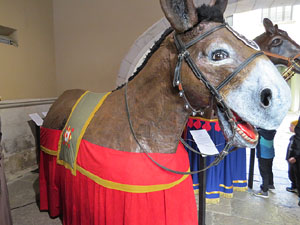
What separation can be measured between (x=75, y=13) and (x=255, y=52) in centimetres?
410

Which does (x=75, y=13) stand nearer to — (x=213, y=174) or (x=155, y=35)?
(x=155, y=35)

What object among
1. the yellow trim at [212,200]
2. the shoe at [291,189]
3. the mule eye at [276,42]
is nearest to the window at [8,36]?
the yellow trim at [212,200]

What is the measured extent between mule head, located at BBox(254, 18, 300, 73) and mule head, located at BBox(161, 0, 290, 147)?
2.30 meters

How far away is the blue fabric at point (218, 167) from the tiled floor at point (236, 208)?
16 centimetres

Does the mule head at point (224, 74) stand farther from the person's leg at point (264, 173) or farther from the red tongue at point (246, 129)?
the person's leg at point (264, 173)

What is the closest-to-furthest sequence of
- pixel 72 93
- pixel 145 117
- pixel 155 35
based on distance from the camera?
pixel 145 117 < pixel 72 93 < pixel 155 35

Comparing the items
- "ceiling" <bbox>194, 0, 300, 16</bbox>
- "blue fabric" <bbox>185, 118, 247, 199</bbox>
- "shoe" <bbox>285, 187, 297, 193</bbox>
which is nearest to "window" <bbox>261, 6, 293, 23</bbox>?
"ceiling" <bbox>194, 0, 300, 16</bbox>

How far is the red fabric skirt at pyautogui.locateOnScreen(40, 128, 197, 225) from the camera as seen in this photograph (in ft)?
3.52

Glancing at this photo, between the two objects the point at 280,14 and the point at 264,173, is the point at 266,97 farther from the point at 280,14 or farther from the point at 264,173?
the point at 280,14

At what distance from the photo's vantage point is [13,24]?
10.9ft

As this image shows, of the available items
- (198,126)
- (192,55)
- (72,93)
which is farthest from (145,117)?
(198,126)

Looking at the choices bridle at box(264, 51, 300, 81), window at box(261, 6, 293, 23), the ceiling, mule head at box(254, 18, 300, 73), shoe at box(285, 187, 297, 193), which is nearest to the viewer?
bridle at box(264, 51, 300, 81)

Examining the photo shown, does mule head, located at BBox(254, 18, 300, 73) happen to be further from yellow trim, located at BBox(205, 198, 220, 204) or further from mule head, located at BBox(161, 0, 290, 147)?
mule head, located at BBox(161, 0, 290, 147)

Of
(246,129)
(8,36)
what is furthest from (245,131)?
(8,36)
